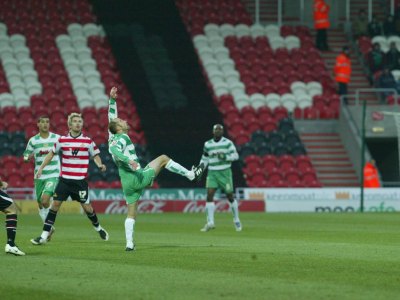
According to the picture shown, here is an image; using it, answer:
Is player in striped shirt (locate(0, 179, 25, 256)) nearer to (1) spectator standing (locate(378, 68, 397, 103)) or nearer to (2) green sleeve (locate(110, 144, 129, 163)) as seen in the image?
(2) green sleeve (locate(110, 144, 129, 163))

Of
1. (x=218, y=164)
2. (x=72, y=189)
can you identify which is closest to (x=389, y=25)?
(x=218, y=164)

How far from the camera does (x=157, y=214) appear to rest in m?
35.0

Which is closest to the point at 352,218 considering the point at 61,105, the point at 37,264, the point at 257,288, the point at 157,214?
the point at 157,214

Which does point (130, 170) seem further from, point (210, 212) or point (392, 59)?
point (392, 59)

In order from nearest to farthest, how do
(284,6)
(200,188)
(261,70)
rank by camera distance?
(200,188)
(261,70)
(284,6)

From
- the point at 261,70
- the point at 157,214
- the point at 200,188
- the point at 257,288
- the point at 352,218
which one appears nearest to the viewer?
the point at 257,288

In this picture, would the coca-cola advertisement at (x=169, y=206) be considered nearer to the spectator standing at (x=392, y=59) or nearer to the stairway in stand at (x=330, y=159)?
the stairway in stand at (x=330, y=159)

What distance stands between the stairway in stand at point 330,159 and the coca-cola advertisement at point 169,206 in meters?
5.08

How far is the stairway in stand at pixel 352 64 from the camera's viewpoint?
4481 centimetres

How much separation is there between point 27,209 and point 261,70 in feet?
45.8

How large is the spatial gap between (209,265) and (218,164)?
11478 millimetres

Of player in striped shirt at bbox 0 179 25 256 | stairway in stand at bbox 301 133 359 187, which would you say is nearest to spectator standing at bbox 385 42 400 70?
stairway in stand at bbox 301 133 359 187

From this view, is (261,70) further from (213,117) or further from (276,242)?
(276,242)

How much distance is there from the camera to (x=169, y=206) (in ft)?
119
